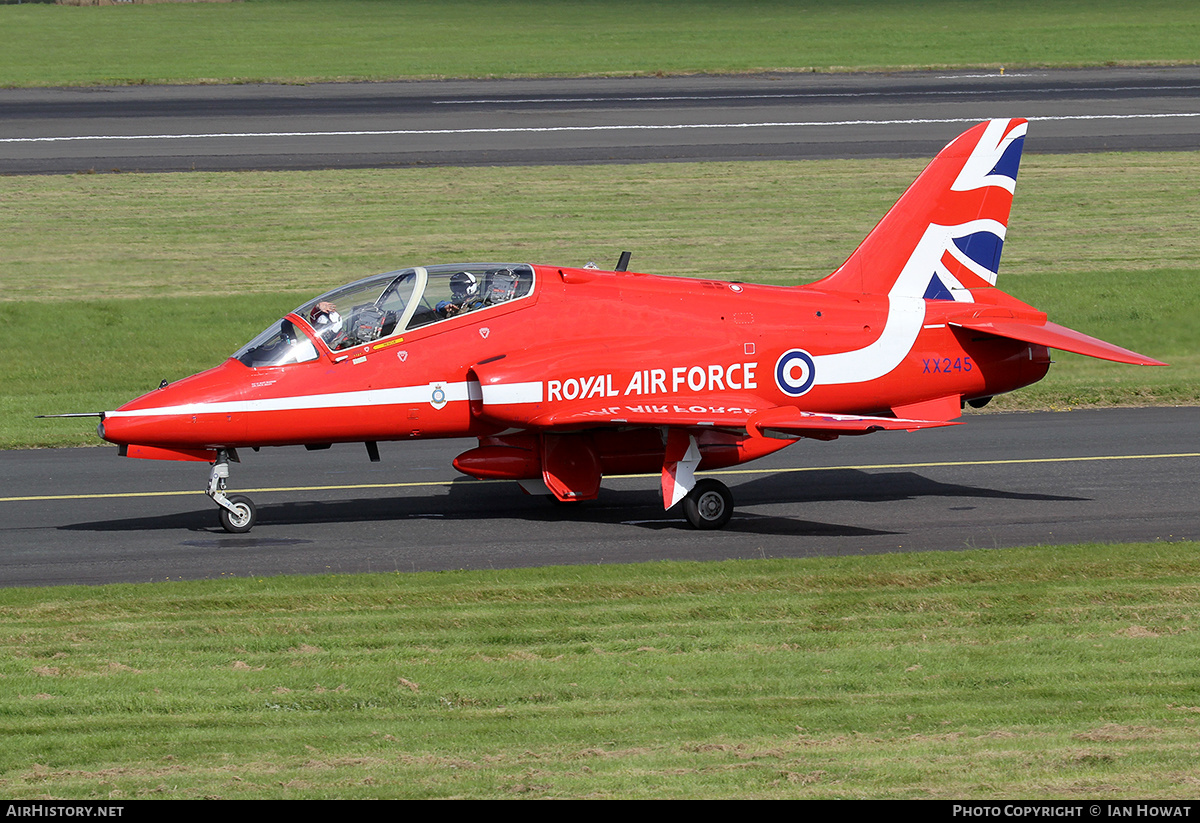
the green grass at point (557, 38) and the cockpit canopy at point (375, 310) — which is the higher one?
the green grass at point (557, 38)

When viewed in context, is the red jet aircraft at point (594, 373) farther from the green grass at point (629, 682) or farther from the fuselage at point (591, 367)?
the green grass at point (629, 682)

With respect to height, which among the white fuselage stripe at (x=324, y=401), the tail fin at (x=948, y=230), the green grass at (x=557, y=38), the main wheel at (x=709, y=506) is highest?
the green grass at (x=557, y=38)

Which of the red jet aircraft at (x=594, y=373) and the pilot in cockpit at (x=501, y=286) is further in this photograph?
the pilot in cockpit at (x=501, y=286)

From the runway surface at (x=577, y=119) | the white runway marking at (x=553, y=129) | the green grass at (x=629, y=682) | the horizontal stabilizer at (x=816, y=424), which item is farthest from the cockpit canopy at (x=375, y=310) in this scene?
the white runway marking at (x=553, y=129)

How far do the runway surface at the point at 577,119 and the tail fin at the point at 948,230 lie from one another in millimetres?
20151

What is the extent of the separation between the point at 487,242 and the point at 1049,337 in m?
16.7

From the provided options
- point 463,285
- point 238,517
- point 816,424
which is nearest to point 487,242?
point 463,285

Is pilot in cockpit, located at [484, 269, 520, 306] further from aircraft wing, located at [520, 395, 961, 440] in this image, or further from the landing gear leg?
the landing gear leg

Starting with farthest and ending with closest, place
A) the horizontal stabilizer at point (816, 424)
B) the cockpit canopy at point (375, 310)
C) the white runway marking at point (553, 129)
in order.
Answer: the white runway marking at point (553, 129) → the cockpit canopy at point (375, 310) → the horizontal stabilizer at point (816, 424)

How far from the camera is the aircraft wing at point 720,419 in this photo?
15.0 m

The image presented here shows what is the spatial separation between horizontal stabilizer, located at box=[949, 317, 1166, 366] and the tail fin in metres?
0.74

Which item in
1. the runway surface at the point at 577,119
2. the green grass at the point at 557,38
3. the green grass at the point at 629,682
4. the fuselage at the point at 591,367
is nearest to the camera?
the green grass at the point at 629,682

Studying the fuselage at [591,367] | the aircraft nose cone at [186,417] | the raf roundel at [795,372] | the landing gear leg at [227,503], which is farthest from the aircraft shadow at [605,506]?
the raf roundel at [795,372]
